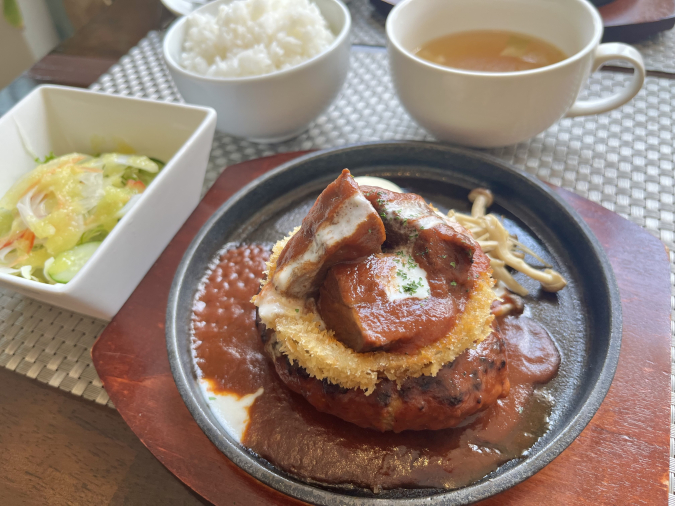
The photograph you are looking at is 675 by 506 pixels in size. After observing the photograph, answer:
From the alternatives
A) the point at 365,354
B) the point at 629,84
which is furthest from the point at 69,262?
the point at 629,84

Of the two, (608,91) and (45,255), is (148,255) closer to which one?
(45,255)

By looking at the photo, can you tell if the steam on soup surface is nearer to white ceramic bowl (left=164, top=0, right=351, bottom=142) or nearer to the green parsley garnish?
white ceramic bowl (left=164, top=0, right=351, bottom=142)

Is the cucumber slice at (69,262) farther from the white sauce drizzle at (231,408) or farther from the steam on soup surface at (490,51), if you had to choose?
the steam on soup surface at (490,51)

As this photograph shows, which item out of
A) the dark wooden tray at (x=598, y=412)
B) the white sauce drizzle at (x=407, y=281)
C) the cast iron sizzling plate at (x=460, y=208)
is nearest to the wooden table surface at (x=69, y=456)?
the dark wooden tray at (x=598, y=412)

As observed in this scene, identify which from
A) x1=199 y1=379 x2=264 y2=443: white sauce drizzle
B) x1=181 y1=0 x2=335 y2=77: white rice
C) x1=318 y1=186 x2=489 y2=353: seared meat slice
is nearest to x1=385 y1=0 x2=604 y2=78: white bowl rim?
x1=181 y1=0 x2=335 y2=77: white rice

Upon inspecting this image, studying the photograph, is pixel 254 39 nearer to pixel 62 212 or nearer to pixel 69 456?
pixel 62 212

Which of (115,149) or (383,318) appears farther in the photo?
(115,149)

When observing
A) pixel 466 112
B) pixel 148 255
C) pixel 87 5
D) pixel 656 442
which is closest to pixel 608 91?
pixel 466 112
